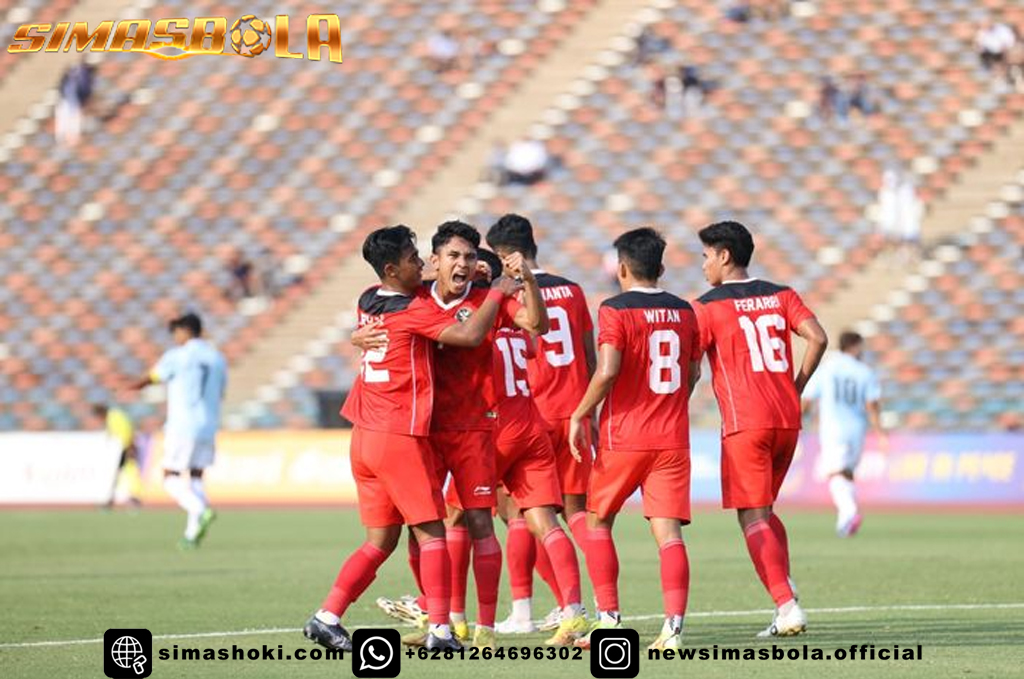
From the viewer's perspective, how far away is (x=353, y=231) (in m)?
37.7

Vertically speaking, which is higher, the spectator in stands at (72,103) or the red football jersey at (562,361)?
the spectator in stands at (72,103)

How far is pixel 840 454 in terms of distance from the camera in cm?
2227

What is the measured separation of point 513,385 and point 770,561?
1.70 m

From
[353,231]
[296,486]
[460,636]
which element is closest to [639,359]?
[460,636]

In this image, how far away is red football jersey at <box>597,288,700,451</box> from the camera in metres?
11.2

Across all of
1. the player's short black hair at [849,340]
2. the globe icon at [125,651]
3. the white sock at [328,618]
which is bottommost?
the globe icon at [125,651]

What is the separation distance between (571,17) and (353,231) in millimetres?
6027

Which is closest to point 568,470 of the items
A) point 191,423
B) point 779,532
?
point 779,532

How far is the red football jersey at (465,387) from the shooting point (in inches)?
433

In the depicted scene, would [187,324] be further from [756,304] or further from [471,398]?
[471,398]

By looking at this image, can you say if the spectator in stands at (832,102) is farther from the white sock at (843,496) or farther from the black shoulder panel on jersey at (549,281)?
the black shoulder panel on jersey at (549,281)

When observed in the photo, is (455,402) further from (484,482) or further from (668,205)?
(668,205)

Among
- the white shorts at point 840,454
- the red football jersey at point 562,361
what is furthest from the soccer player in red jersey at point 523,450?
the white shorts at point 840,454

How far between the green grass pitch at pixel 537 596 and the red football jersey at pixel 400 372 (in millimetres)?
1225
